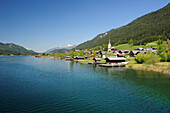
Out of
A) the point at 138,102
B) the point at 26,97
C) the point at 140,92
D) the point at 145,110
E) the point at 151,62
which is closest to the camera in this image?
the point at 145,110

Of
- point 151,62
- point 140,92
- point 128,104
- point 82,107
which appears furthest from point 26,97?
point 151,62

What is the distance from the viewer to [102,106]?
23562mm

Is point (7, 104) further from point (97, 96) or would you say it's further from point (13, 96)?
point (97, 96)

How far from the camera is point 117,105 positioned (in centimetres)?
2409

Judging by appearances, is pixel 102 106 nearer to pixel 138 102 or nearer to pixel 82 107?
pixel 82 107

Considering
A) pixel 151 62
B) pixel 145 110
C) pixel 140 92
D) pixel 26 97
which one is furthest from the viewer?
pixel 151 62

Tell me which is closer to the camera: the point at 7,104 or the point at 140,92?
the point at 7,104

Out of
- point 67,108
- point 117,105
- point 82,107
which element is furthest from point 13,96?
point 117,105

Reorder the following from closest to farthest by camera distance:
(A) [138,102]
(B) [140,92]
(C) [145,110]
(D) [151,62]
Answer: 1. (C) [145,110]
2. (A) [138,102]
3. (B) [140,92]
4. (D) [151,62]

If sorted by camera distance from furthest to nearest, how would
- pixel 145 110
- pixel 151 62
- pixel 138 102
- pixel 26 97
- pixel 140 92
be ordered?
pixel 151 62
pixel 140 92
pixel 26 97
pixel 138 102
pixel 145 110

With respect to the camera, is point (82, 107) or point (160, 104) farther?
point (160, 104)

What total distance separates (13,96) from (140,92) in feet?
95.2

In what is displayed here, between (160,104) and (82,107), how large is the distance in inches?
575

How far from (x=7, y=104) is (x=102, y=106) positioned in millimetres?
17239
